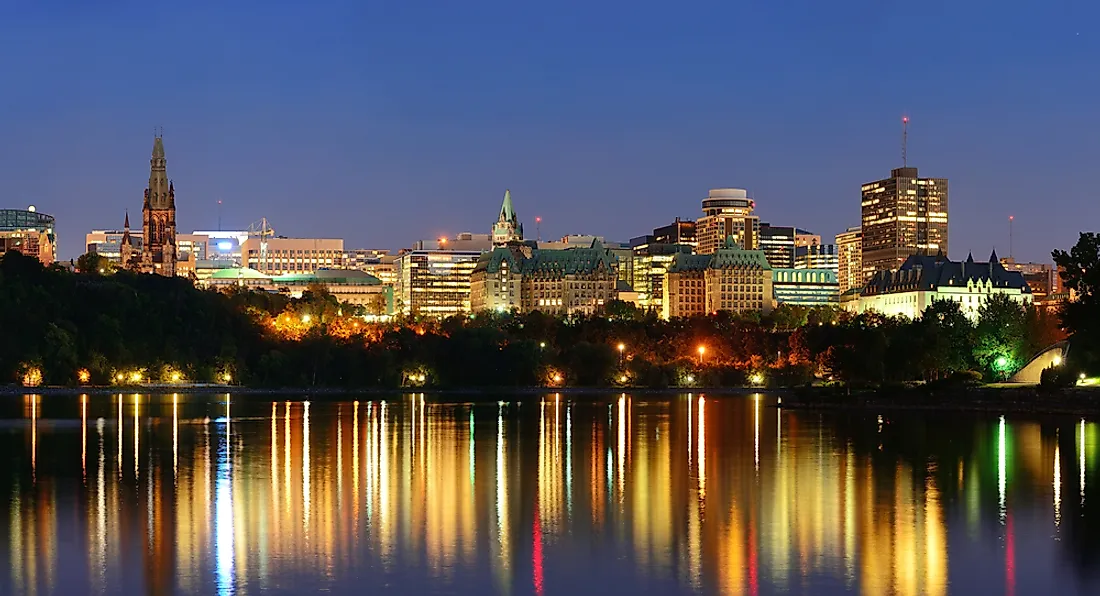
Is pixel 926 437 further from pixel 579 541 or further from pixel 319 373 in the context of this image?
pixel 319 373

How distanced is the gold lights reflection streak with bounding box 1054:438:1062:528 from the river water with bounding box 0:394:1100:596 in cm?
18

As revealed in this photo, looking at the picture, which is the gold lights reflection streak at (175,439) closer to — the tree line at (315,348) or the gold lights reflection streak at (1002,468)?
the gold lights reflection streak at (1002,468)

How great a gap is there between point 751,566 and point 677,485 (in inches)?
650

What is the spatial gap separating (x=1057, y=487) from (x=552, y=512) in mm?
16998

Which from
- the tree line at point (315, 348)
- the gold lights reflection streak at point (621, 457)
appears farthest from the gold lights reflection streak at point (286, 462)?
the tree line at point (315, 348)

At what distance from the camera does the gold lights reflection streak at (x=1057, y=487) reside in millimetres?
41125

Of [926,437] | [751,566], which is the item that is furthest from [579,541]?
[926,437]

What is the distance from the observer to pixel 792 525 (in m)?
39.6

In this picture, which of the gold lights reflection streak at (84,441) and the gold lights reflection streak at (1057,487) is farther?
the gold lights reflection streak at (84,441)

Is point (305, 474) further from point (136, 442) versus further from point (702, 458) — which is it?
point (136, 442)

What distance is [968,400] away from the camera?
10219cm

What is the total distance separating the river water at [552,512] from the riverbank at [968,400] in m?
17.3

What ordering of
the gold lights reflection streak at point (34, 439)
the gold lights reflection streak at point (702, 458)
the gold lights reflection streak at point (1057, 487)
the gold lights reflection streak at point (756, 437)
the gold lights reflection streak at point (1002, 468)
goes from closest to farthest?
the gold lights reflection streak at point (1057, 487), the gold lights reflection streak at point (1002, 468), the gold lights reflection streak at point (702, 458), the gold lights reflection streak at point (34, 439), the gold lights reflection streak at point (756, 437)

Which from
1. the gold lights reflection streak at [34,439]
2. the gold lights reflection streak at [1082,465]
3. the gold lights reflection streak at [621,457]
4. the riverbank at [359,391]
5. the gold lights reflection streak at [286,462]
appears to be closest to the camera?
the gold lights reflection streak at [286,462]
